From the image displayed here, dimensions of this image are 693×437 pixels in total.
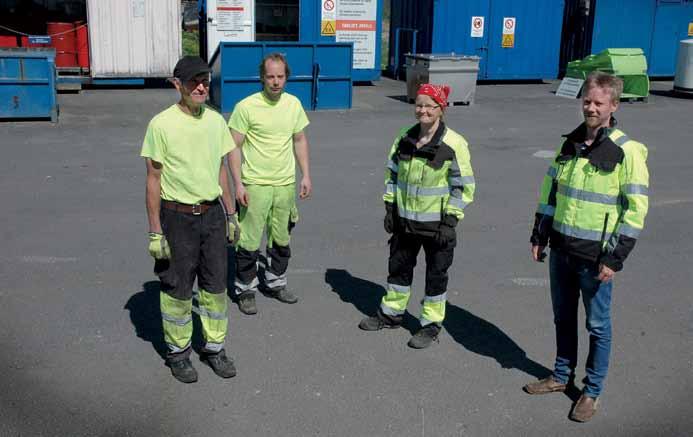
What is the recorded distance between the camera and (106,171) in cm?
994

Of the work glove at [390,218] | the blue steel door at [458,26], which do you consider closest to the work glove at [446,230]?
the work glove at [390,218]

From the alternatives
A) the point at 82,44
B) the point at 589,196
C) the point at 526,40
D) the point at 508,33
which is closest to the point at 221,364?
the point at 589,196

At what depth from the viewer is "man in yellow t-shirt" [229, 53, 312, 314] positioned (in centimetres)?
546

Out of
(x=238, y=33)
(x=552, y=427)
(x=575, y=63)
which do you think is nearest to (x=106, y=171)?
(x=552, y=427)

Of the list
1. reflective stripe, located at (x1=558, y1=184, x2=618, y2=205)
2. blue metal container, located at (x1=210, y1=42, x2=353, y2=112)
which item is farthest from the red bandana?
blue metal container, located at (x1=210, y1=42, x2=353, y2=112)

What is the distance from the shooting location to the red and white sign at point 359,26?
61.6ft

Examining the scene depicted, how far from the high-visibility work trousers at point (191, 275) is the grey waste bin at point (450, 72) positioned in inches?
482

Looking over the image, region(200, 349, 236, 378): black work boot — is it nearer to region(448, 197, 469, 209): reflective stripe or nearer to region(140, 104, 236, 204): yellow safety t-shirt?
region(140, 104, 236, 204): yellow safety t-shirt

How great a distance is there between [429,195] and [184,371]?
1913mm

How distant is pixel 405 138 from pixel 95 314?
2.64 meters

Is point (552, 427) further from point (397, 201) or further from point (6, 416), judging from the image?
point (6, 416)

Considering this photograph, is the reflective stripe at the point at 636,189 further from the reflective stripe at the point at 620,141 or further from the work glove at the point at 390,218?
the work glove at the point at 390,218

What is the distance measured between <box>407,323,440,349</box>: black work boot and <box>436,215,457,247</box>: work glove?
0.66 m

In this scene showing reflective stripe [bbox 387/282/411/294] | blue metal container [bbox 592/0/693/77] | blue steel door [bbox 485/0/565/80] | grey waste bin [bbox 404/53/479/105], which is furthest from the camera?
blue metal container [bbox 592/0/693/77]
